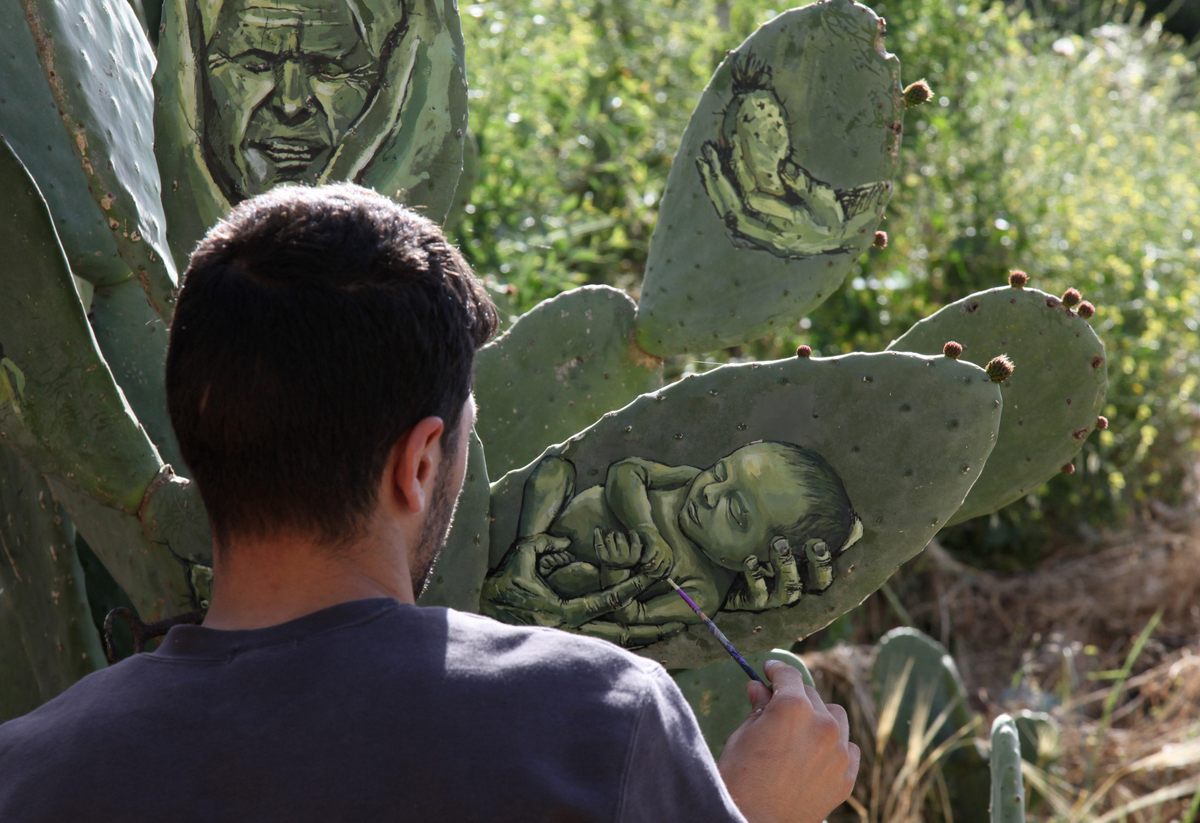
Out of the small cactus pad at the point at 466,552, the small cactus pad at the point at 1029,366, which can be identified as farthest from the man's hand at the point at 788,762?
the small cactus pad at the point at 1029,366

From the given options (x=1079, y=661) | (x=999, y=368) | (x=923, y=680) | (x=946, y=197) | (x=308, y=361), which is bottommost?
(x=1079, y=661)

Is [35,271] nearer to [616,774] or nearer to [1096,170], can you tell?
[616,774]

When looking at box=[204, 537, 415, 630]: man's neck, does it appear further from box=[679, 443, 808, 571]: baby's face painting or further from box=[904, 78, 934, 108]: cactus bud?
box=[904, 78, 934, 108]: cactus bud

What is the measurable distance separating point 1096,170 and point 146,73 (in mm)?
4464

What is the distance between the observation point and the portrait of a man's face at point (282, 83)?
1962 millimetres

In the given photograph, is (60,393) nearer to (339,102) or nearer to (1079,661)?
(339,102)

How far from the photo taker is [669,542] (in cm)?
182

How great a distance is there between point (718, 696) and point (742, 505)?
733 mm

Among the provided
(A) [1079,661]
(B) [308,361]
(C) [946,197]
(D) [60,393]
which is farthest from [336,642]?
(C) [946,197]

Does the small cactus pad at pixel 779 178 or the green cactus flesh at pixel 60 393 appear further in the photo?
the small cactus pad at pixel 779 178

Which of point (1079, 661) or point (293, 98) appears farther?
point (1079, 661)

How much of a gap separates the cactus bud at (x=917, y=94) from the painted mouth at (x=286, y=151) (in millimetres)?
872

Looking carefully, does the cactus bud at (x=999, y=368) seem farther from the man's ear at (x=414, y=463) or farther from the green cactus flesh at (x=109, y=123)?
the green cactus flesh at (x=109, y=123)

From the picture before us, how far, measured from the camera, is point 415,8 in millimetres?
2016
